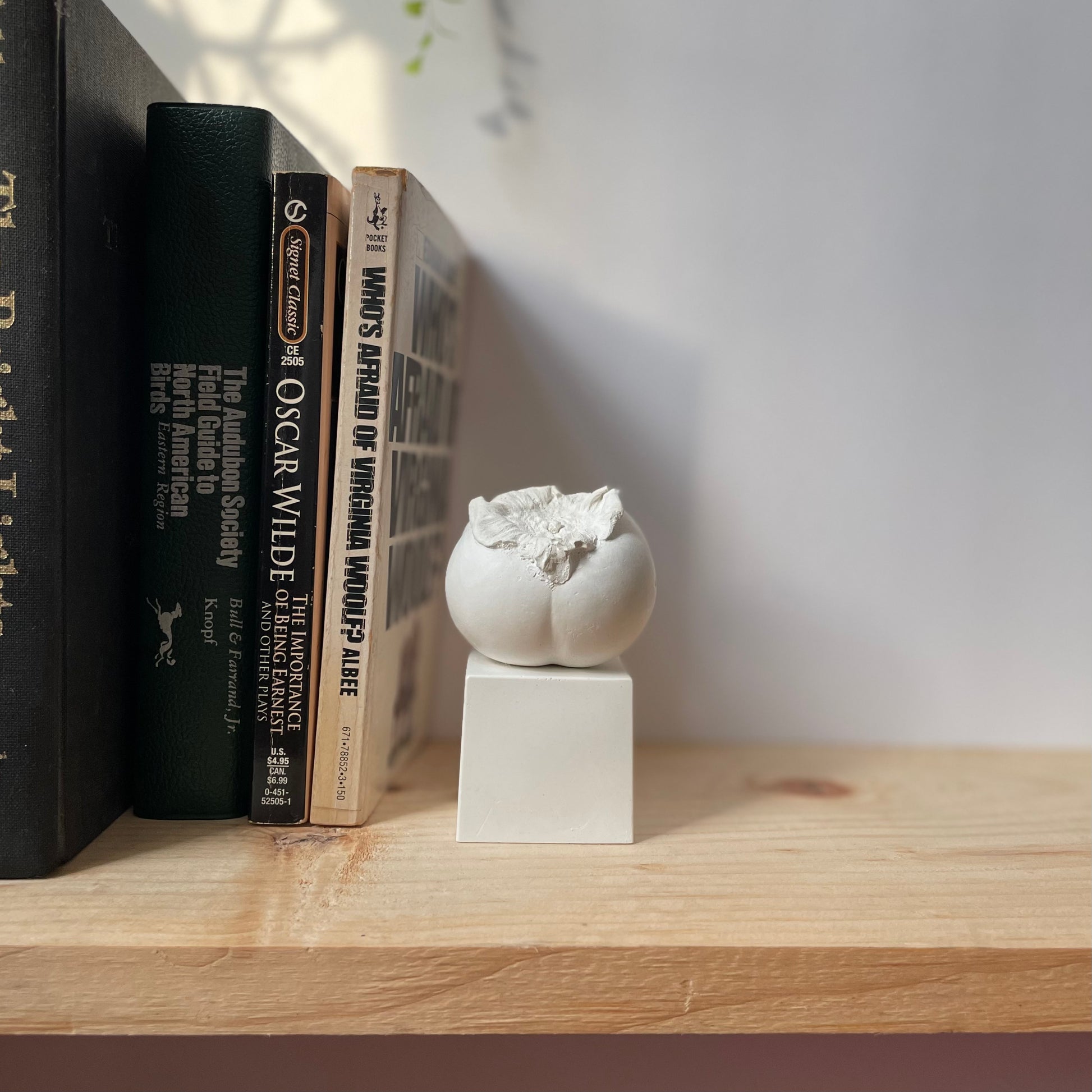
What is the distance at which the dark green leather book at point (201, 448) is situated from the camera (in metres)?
0.52

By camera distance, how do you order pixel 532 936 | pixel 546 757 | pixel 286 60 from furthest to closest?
→ pixel 286 60 → pixel 546 757 → pixel 532 936

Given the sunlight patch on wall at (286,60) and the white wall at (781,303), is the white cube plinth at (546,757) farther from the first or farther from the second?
the sunlight patch on wall at (286,60)

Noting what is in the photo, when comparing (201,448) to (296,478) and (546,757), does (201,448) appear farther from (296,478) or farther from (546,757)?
(546,757)

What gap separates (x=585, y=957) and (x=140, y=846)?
26 centimetres

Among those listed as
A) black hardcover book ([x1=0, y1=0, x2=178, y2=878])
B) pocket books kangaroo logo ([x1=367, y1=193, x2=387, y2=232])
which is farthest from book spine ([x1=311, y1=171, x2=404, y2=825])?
black hardcover book ([x1=0, y1=0, x2=178, y2=878])

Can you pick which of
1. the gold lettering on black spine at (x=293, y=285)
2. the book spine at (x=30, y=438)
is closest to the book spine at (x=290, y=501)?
the gold lettering on black spine at (x=293, y=285)

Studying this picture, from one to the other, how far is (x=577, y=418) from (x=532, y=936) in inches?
16.1

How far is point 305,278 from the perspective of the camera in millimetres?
518

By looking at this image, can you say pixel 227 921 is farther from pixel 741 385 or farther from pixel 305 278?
pixel 741 385

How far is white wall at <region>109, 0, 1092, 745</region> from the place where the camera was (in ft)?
2.29

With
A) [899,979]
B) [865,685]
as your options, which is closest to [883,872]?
[899,979]

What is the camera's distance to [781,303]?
718 millimetres

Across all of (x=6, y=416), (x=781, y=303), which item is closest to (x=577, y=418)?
(x=781, y=303)

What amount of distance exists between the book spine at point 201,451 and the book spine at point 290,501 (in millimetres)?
15
